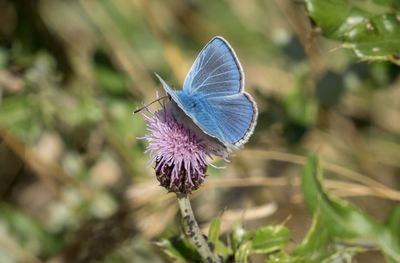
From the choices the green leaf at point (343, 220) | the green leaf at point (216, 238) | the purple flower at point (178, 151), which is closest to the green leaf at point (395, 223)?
the green leaf at point (343, 220)

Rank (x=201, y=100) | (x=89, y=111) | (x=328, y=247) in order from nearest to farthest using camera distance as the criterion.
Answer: (x=201, y=100) < (x=328, y=247) < (x=89, y=111)

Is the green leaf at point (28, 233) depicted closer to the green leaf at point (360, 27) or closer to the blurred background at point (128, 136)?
the blurred background at point (128, 136)

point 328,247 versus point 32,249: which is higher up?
point 32,249

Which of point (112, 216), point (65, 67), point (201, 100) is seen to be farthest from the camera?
point (65, 67)

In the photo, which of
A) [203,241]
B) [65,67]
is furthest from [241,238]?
[65,67]

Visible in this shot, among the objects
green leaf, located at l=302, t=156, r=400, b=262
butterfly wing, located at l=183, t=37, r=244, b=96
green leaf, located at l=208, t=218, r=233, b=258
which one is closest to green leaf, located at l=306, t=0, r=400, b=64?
green leaf, located at l=302, t=156, r=400, b=262

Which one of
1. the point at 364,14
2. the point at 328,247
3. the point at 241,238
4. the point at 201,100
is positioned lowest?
the point at 328,247

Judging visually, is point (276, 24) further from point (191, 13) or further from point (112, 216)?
point (112, 216)
